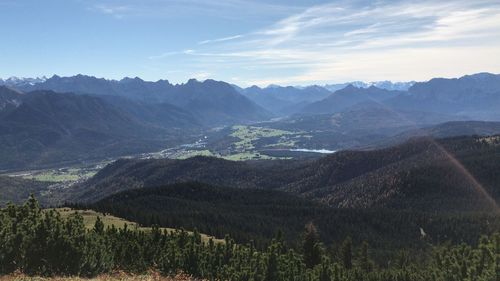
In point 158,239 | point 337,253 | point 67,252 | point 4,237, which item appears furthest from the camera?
point 337,253

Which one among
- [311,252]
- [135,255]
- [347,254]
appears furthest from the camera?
[347,254]

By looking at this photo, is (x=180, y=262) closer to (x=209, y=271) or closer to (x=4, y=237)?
(x=209, y=271)

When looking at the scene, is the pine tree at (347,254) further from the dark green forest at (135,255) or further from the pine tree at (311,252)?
the pine tree at (311,252)

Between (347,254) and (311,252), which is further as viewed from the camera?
(347,254)

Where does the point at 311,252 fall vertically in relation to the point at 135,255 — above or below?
below

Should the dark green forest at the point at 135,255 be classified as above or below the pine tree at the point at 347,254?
above

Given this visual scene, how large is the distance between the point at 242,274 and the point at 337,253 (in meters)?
124

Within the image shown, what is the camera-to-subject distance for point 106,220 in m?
190

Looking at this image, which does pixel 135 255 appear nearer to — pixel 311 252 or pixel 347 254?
pixel 311 252

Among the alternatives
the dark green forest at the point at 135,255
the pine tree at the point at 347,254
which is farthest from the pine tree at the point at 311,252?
the pine tree at the point at 347,254

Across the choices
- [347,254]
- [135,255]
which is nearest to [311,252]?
[135,255]

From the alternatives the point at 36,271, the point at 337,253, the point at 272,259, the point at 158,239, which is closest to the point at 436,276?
the point at 272,259

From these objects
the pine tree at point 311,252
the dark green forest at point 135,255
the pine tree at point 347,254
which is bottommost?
the pine tree at point 347,254

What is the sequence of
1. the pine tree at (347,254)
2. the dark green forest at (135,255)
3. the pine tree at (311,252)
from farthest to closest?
the pine tree at (347,254)
the pine tree at (311,252)
the dark green forest at (135,255)
